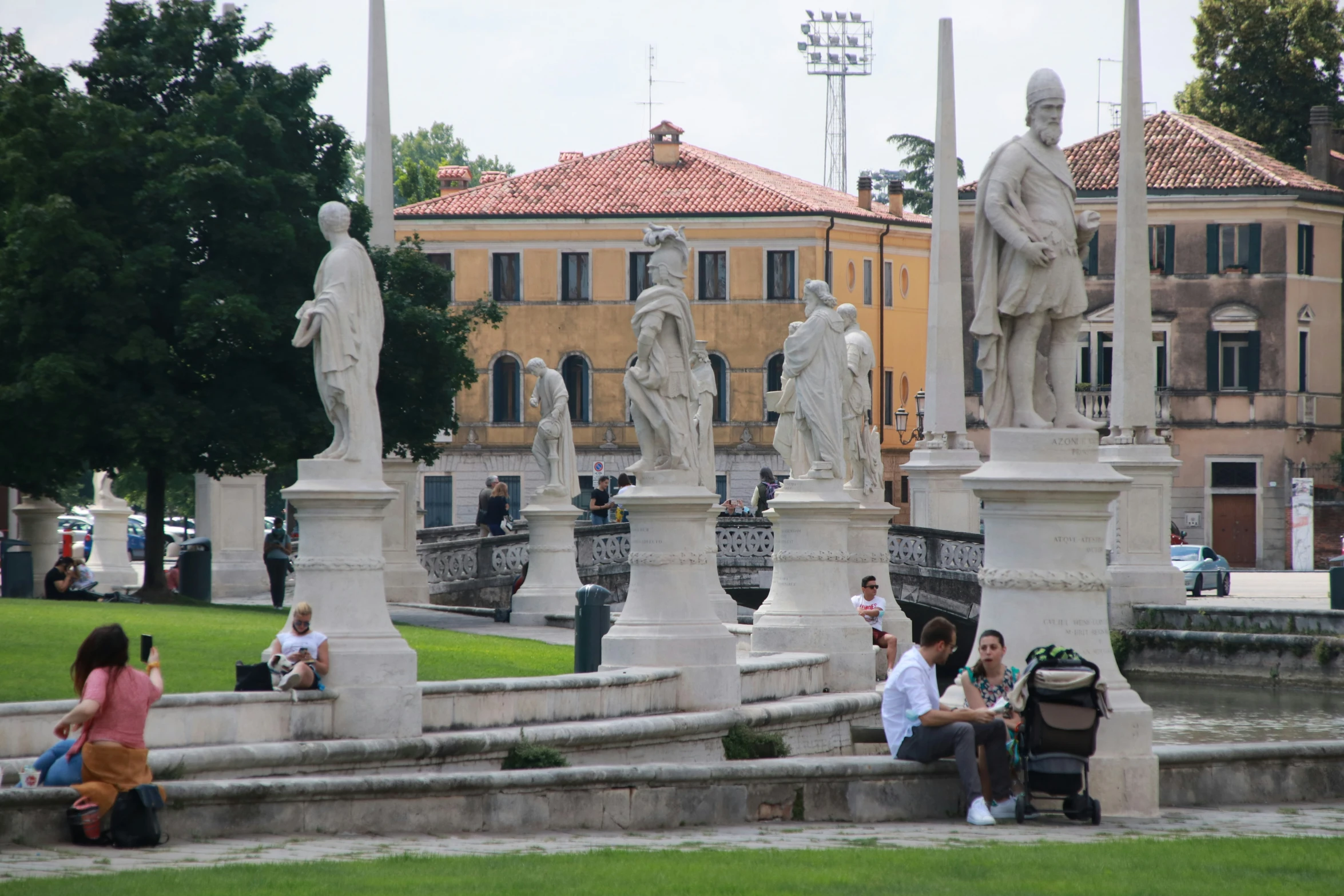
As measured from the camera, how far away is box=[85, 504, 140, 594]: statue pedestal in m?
31.8

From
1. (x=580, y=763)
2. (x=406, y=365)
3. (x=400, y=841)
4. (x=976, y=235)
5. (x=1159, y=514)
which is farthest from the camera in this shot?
(x=1159, y=514)

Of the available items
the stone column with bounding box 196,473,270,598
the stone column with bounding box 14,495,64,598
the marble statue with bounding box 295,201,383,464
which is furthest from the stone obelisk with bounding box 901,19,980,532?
the marble statue with bounding box 295,201,383,464

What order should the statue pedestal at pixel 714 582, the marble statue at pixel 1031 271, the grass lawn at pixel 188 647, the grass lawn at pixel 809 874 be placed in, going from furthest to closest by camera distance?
the statue pedestal at pixel 714 582 → the grass lawn at pixel 188 647 → the marble statue at pixel 1031 271 → the grass lawn at pixel 809 874

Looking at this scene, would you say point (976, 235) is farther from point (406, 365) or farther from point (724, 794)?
point (406, 365)

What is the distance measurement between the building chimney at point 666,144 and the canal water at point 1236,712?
35.4m

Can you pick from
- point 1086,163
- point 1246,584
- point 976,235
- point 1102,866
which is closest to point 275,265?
point 976,235

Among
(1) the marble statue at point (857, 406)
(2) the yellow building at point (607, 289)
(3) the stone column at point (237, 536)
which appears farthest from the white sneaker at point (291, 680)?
(2) the yellow building at point (607, 289)

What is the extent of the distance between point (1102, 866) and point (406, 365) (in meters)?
20.3

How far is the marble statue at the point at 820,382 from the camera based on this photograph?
19750 millimetres

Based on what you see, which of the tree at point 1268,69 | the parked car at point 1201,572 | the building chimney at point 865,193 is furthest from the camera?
the building chimney at point 865,193

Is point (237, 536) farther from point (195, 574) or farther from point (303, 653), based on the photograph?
point (303, 653)

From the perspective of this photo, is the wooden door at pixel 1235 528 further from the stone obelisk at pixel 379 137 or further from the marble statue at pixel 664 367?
the marble statue at pixel 664 367

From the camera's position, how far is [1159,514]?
3206 cm

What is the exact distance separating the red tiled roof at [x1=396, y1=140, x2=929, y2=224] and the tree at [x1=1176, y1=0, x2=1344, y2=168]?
1056cm
